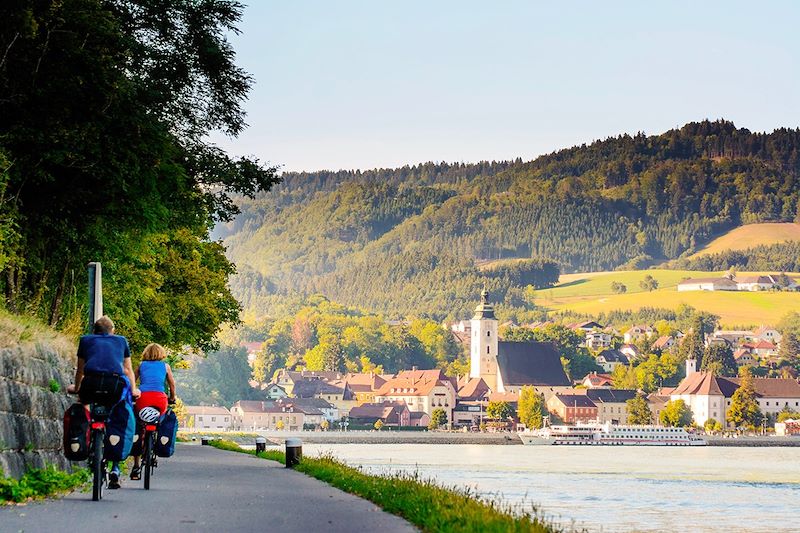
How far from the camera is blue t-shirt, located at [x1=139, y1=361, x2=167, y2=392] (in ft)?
58.9

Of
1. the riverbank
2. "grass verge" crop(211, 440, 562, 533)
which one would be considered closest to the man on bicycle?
"grass verge" crop(211, 440, 562, 533)

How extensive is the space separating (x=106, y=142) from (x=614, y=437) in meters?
168

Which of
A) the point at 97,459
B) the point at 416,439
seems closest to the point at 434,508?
the point at 97,459

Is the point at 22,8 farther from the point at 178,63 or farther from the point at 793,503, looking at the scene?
the point at 793,503

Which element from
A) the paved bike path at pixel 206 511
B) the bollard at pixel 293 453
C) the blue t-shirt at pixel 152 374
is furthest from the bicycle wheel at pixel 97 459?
the bollard at pixel 293 453

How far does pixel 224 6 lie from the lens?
3609cm

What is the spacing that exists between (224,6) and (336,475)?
16.5 m

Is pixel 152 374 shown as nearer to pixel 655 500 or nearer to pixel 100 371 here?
pixel 100 371

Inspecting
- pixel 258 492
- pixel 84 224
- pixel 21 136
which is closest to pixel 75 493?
pixel 258 492

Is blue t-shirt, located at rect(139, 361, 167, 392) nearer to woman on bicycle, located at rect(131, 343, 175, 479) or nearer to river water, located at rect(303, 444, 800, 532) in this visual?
woman on bicycle, located at rect(131, 343, 175, 479)

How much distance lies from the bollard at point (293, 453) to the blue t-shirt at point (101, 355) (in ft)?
45.0

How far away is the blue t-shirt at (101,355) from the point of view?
49.5 feet

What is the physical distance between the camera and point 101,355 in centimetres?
1513

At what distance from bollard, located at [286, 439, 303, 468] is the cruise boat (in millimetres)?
151904
